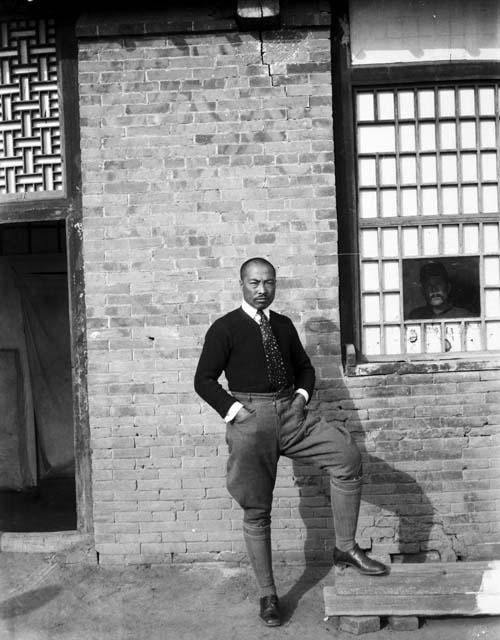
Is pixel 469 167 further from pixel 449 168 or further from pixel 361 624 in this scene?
pixel 361 624

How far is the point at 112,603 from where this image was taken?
14.8ft

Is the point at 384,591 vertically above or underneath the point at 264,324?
underneath

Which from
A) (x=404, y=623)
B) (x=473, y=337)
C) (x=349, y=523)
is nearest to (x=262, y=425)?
(x=349, y=523)

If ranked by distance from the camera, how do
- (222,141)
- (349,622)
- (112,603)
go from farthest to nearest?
1. (222,141)
2. (112,603)
3. (349,622)

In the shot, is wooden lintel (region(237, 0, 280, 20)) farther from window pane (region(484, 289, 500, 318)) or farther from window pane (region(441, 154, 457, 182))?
window pane (region(484, 289, 500, 318))

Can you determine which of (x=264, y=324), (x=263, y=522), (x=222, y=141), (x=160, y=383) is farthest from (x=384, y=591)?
(x=222, y=141)

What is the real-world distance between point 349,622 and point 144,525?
1.70 metres

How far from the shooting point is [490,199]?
511cm

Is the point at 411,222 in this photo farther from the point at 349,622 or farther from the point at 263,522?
the point at 349,622

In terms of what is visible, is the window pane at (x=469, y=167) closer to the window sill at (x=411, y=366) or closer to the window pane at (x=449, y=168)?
the window pane at (x=449, y=168)

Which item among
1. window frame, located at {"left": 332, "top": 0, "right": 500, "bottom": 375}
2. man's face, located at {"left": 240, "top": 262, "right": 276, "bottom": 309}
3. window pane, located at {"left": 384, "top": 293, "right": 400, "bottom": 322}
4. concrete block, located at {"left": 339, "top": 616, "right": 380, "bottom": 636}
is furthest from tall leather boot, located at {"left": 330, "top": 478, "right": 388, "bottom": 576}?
window pane, located at {"left": 384, "top": 293, "right": 400, "bottom": 322}

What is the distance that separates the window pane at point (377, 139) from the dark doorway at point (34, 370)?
3400 mm

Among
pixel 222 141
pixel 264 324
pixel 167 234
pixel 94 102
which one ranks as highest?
pixel 94 102

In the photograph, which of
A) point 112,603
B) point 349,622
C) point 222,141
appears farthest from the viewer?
point 222,141
